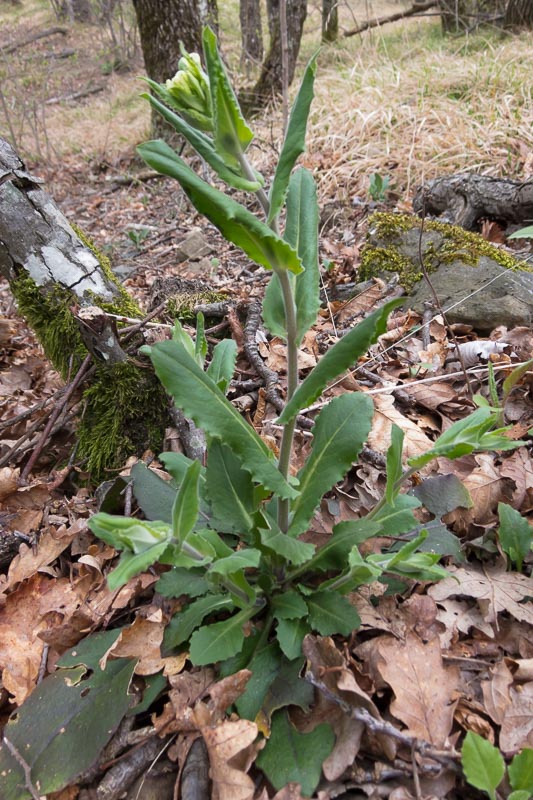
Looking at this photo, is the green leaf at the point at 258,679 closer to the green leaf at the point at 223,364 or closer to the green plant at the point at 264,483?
the green plant at the point at 264,483

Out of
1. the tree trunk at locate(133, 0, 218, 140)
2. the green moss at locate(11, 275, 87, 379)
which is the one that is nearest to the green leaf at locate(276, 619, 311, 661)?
the green moss at locate(11, 275, 87, 379)

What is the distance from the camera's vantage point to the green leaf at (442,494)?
1.75 meters

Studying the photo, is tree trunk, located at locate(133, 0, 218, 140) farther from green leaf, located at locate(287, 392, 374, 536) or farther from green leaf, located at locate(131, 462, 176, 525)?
green leaf, located at locate(287, 392, 374, 536)

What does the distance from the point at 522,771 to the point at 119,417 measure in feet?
5.66

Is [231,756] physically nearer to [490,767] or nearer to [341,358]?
[490,767]

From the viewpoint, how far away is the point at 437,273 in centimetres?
289

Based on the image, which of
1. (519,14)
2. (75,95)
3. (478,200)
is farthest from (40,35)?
(478,200)

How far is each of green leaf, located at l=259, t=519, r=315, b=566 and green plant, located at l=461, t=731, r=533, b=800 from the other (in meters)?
0.51

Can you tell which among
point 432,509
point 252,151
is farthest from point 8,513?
point 252,151

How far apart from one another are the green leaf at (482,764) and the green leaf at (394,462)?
56cm

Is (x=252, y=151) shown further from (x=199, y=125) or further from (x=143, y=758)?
(x=143, y=758)

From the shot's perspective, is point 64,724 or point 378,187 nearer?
point 64,724

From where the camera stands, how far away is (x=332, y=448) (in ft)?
4.83

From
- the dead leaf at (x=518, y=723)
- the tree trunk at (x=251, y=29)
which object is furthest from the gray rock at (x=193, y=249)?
the tree trunk at (x=251, y=29)
